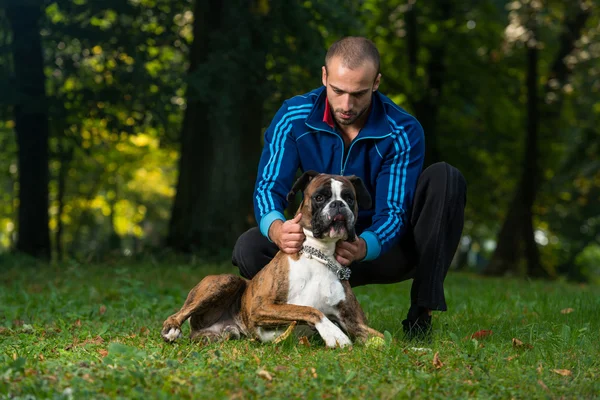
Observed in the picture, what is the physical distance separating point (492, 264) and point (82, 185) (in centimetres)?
1783

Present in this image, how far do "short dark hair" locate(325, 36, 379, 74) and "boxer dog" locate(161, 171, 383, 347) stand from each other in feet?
2.39

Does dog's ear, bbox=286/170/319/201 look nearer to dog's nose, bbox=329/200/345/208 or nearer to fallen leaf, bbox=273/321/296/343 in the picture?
dog's nose, bbox=329/200/345/208

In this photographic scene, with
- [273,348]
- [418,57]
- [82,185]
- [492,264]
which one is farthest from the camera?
[82,185]

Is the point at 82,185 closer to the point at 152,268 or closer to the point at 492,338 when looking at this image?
the point at 152,268

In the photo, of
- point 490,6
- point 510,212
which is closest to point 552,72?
point 490,6

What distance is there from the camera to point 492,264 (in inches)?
811

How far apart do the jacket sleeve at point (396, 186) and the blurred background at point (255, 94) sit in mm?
7643

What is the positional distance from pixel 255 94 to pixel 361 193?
8.80 meters

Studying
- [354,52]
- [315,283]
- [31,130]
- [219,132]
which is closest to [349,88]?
[354,52]

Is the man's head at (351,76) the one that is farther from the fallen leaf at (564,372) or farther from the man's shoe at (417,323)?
the fallen leaf at (564,372)

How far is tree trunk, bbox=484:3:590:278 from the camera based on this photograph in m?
20.5

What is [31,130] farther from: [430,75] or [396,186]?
[396,186]

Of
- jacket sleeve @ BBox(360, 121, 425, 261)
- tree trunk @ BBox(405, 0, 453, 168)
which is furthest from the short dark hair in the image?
tree trunk @ BBox(405, 0, 453, 168)

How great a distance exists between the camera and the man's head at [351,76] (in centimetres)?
529
